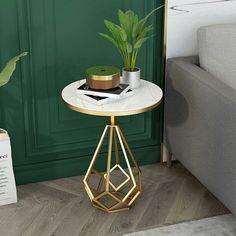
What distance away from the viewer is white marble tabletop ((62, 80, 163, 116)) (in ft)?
6.61

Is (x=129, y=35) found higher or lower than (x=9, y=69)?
higher

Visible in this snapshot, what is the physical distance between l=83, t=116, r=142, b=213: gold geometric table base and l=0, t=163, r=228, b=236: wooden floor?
1.7 inches

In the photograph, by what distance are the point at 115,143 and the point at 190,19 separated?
70 cm

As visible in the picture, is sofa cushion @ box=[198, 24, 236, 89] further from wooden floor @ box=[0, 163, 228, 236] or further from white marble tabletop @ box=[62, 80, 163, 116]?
wooden floor @ box=[0, 163, 228, 236]

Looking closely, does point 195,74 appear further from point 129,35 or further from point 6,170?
point 6,170

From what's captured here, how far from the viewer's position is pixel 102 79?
2.10 metres

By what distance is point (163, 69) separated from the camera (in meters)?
2.54

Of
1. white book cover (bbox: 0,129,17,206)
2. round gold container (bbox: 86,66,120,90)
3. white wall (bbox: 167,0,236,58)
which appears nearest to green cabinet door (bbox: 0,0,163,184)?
white wall (bbox: 167,0,236,58)

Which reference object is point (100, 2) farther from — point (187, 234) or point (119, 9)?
point (187, 234)

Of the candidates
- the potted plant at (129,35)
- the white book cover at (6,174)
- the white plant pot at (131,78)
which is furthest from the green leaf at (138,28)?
the white book cover at (6,174)

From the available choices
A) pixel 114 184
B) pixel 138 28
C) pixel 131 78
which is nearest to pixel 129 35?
pixel 138 28

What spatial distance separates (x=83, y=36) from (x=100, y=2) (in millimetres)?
171

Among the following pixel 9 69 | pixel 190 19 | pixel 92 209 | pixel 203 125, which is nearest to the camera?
pixel 9 69

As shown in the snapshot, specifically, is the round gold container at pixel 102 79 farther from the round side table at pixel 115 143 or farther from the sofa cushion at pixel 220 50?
the sofa cushion at pixel 220 50
